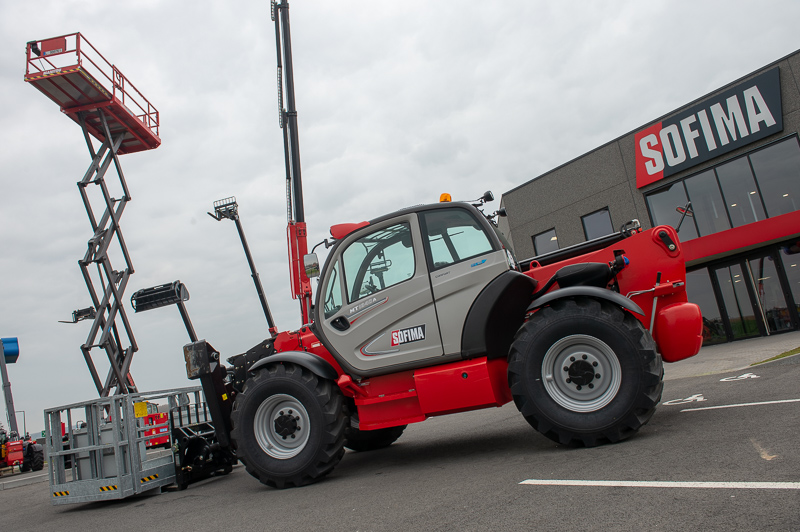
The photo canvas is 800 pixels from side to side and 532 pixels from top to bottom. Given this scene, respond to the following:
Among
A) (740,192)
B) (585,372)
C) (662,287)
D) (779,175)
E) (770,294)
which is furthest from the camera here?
(740,192)

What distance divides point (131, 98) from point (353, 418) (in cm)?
1594

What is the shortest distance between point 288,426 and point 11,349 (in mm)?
16208

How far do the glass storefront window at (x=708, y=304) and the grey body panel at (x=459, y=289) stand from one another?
14.0 metres

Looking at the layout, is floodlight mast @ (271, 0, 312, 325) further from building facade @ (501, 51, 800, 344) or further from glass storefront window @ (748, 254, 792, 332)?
glass storefront window @ (748, 254, 792, 332)

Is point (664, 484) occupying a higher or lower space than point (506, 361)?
lower

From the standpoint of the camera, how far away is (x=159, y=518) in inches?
200

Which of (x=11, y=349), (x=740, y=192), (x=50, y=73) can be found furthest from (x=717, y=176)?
(x=11, y=349)

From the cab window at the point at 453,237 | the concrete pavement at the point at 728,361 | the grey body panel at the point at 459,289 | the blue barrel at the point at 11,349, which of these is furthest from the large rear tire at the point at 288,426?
the blue barrel at the point at 11,349

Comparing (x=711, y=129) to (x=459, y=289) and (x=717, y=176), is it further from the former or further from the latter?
(x=459, y=289)

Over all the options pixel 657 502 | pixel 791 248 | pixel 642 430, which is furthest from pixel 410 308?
pixel 791 248

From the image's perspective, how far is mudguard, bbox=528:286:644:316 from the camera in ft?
15.3

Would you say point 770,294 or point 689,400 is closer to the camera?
point 689,400

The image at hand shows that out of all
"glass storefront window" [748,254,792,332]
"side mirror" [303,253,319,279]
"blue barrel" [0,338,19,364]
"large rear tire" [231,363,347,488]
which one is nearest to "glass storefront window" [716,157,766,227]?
"glass storefront window" [748,254,792,332]

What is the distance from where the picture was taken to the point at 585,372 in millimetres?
4691
